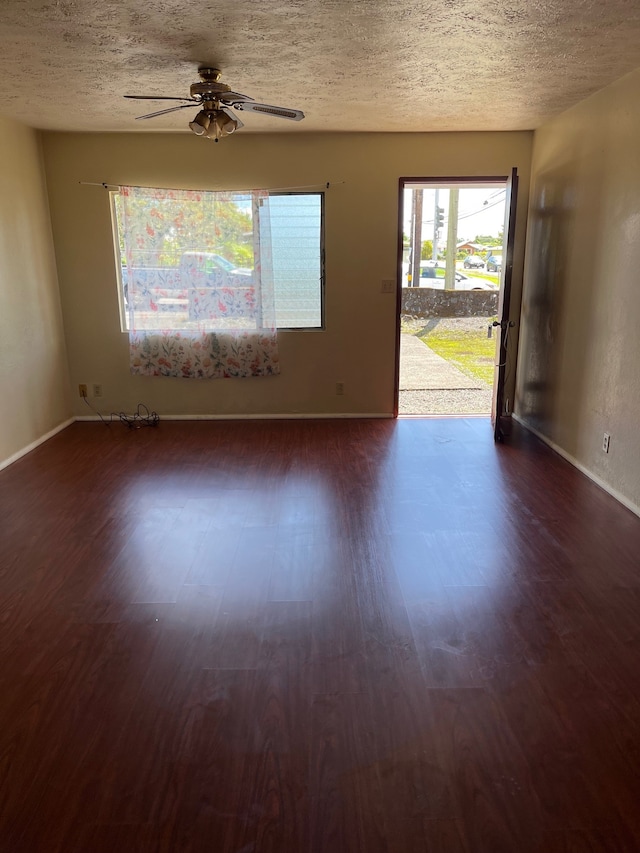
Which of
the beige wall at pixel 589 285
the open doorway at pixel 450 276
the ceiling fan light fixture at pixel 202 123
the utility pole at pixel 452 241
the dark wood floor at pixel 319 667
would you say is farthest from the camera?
the utility pole at pixel 452 241

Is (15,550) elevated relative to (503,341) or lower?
lower

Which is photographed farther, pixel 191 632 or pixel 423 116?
pixel 423 116

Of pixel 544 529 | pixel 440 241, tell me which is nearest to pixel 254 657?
pixel 544 529

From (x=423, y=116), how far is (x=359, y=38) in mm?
1723

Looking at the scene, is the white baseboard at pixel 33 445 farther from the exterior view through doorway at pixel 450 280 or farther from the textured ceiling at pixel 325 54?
the exterior view through doorway at pixel 450 280

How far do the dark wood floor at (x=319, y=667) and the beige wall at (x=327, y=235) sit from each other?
5.32 feet

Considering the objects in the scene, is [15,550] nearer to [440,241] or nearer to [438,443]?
[438,443]

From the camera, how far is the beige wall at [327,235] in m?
4.84

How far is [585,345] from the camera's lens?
3965mm

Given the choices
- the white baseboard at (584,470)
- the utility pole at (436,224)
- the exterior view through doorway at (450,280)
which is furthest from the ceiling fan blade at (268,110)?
the utility pole at (436,224)

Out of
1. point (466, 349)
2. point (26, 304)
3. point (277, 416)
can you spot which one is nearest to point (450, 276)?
point (466, 349)

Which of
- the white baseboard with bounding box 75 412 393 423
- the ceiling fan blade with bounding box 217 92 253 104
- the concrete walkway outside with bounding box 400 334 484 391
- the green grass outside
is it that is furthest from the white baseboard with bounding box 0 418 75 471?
the green grass outside

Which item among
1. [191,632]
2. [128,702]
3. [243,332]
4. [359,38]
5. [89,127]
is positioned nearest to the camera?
[128,702]

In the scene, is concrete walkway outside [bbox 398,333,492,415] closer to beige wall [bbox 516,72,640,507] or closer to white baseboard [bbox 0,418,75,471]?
beige wall [bbox 516,72,640,507]
